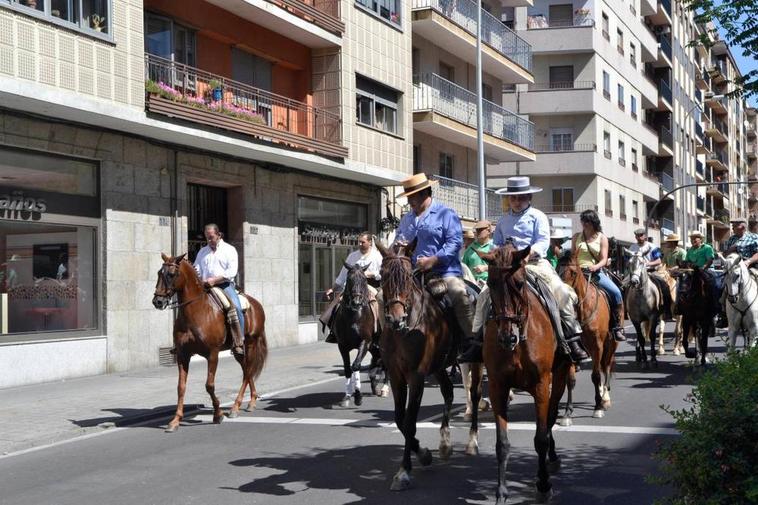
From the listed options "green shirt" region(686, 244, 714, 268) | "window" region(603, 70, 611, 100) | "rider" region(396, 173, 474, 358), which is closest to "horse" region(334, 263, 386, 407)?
"rider" region(396, 173, 474, 358)

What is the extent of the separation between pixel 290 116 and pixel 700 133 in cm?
6506

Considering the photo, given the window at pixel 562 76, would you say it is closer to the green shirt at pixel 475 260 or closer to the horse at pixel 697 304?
the horse at pixel 697 304

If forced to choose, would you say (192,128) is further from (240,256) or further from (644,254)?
(644,254)

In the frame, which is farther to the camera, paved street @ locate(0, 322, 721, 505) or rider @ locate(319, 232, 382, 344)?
rider @ locate(319, 232, 382, 344)

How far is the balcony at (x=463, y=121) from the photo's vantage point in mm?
28734

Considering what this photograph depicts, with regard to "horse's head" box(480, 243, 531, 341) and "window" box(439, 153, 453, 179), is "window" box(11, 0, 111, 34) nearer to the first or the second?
"horse's head" box(480, 243, 531, 341)

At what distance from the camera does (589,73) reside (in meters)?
48.6

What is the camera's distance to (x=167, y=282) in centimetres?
1061

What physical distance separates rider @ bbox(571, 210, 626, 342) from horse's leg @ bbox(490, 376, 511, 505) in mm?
4373

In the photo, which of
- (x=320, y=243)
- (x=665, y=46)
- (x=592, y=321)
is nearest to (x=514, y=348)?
(x=592, y=321)

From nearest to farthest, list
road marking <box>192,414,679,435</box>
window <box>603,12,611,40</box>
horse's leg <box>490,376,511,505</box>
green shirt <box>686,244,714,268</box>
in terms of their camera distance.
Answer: horse's leg <box>490,376,511,505</box> → road marking <box>192,414,679,435</box> → green shirt <box>686,244,714,268</box> → window <box>603,12,611,40</box>

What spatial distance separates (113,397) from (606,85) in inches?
1667

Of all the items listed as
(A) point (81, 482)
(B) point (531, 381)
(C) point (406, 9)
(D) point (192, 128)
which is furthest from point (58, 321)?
(C) point (406, 9)

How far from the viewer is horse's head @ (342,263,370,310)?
11797 mm
